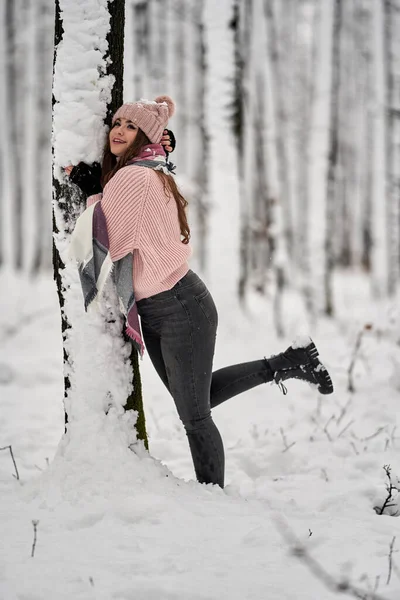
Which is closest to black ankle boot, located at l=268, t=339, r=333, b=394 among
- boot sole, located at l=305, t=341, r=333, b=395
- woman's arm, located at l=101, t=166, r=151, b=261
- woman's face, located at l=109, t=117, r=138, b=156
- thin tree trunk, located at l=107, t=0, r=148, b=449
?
boot sole, located at l=305, t=341, r=333, b=395

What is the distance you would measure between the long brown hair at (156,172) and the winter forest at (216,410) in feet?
0.24

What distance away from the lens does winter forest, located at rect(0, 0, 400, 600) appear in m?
1.92

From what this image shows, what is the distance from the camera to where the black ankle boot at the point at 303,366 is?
2.89 metres

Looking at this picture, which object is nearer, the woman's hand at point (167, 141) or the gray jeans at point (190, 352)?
the gray jeans at point (190, 352)

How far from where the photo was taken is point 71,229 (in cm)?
259

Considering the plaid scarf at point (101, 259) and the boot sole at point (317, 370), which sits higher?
the plaid scarf at point (101, 259)

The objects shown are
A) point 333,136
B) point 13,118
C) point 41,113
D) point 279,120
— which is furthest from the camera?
Answer: point 13,118

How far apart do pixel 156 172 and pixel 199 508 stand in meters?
1.55

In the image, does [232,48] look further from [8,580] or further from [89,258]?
[8,580]

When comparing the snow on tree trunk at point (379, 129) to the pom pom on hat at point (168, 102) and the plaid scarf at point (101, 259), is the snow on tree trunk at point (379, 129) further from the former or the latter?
the plaid scarf at point (101, 259)

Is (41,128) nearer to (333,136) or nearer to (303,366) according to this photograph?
(333,136)

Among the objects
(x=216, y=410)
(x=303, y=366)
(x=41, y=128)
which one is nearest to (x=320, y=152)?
(x=216, y=410)

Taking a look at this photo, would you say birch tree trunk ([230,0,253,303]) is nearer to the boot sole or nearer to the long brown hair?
the boot sole

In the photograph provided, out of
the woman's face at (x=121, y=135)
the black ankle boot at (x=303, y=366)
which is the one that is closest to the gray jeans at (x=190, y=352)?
the black ankle boot at (x=303, y=366)
